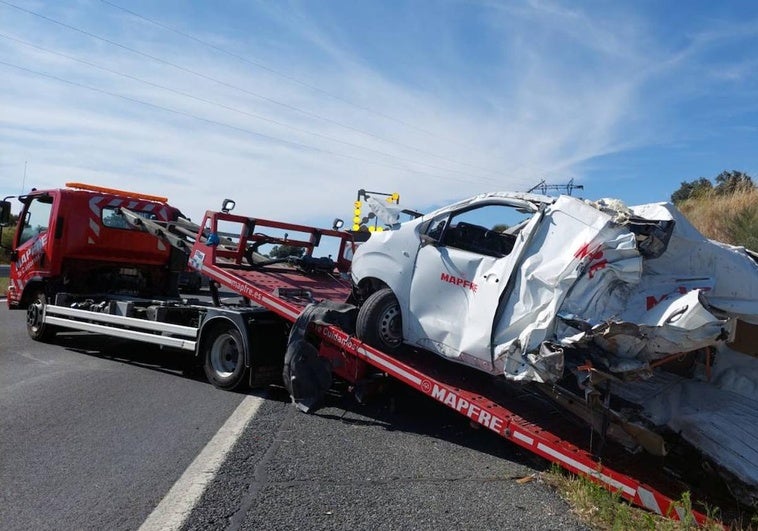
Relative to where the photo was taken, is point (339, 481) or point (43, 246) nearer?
point (339, 481)

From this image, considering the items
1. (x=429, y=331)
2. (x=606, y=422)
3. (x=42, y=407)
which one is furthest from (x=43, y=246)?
(x=606, y=422)

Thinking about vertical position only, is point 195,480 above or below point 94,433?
above

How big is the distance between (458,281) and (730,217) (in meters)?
10.2

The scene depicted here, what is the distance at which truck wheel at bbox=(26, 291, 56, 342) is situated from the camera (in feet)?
34.6

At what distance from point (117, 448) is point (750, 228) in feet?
37.9

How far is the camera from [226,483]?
15.1ft

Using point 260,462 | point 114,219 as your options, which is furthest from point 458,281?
point 114,219

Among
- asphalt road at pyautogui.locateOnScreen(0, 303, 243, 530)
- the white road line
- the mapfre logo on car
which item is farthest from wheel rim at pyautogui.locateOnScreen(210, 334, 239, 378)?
the mapfre logo on car

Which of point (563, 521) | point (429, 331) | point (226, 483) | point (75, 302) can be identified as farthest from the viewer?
point (75, 302)

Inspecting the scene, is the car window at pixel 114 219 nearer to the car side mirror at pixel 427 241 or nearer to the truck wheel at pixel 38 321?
the truck wheel at pixel 38 321

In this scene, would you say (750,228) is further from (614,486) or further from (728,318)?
(614,486)

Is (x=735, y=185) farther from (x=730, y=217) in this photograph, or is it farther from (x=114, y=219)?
(x=114, y=219)

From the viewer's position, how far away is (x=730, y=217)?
13.6m

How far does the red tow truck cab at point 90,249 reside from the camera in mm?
10406
